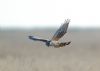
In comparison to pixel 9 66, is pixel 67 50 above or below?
below

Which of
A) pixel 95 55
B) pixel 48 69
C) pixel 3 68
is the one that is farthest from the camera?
pixel 95 55

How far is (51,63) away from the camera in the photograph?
7926 mm

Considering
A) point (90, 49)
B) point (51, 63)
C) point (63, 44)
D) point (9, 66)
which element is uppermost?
point (63, 44)

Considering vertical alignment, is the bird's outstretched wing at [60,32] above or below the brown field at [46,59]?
above

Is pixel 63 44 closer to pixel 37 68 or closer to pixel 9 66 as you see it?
pixel 9 66

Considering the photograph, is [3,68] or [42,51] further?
[42,51]

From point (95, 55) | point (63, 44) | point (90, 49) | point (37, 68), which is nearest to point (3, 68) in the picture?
point (37, 68)

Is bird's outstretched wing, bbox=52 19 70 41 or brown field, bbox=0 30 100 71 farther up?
bird's outstretched wing, bbox=52 19 70 41

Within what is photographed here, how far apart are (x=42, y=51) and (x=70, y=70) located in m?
2.71

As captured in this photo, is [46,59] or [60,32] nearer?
[60,32]

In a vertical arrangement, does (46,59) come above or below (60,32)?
below

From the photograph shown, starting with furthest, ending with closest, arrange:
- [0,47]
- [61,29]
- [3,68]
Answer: [0,47]
[3,68]
[61,29]

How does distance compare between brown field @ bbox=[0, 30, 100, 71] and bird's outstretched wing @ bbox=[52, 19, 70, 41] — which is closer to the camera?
bird's outstretched wing @ bbox=[52, 19, 70, 41]

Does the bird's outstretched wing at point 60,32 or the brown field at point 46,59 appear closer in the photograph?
the bird's outstretched wing at point 60,32
